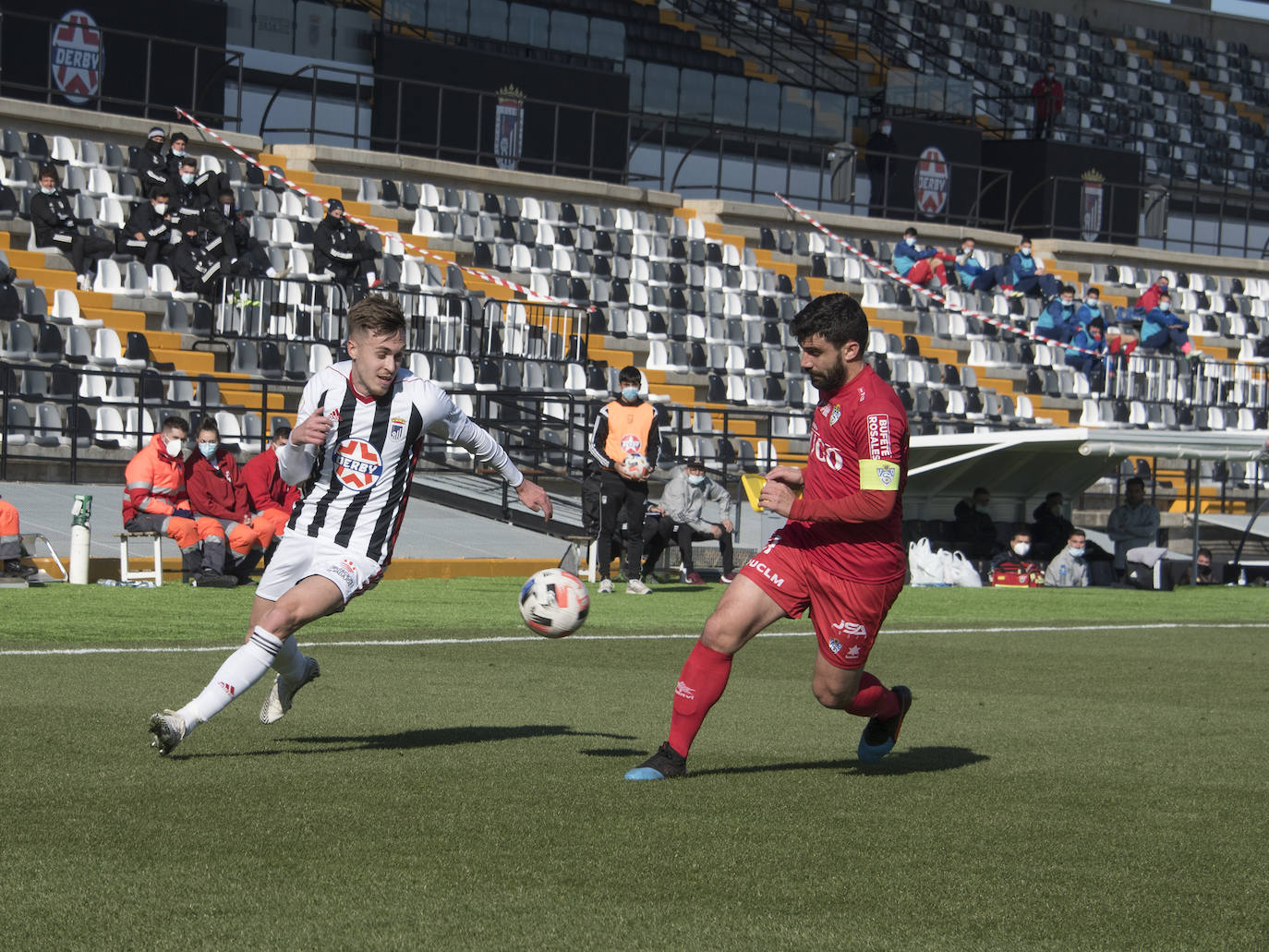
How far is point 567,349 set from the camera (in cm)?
2609

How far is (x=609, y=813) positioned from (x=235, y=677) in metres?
1.81

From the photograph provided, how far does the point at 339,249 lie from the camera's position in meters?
24.3

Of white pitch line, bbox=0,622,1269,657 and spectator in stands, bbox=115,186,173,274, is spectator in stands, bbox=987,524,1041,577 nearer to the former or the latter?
white pitch line, bbox=0,622,1269,657

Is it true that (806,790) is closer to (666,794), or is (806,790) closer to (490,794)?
(666,794)

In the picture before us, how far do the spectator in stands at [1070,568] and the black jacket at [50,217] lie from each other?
13.1 m

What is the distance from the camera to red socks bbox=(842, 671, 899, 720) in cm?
702

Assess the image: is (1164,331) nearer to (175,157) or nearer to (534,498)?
(175,157)

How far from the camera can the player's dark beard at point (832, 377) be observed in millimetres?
6684

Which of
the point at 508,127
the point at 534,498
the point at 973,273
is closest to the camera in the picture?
the point at 534,498

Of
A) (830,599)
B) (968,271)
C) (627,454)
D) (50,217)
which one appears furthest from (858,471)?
(968,271)

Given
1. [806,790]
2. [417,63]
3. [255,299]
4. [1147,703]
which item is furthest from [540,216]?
[806,790]

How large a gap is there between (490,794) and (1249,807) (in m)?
2.75

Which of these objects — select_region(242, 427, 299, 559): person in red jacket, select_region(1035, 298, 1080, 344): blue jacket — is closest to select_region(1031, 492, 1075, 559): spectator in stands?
select_region(242, 427, 299, 559): person in red jacket

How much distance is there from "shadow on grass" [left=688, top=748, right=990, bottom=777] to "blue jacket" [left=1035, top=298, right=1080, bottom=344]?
86.5ft
